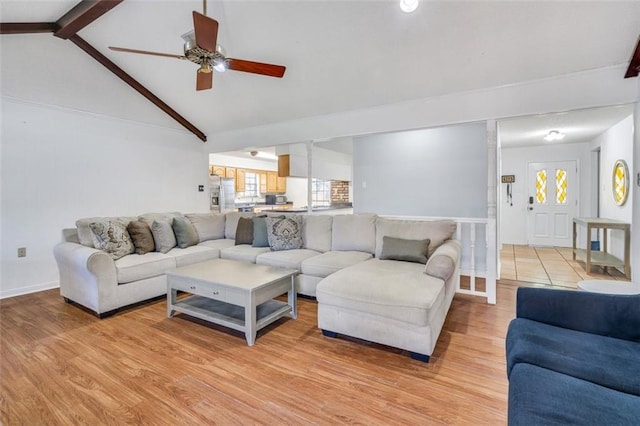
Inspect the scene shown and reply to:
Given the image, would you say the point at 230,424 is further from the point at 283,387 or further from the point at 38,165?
the point at 38,165

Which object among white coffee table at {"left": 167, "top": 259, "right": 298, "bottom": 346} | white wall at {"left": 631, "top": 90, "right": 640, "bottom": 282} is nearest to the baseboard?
white coffee table at {"left": 167, "top": 259, "right": 298, "bottom": 346}

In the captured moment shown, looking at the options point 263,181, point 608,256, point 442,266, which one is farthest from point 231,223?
point 608,256

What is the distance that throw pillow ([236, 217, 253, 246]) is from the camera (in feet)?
14.0

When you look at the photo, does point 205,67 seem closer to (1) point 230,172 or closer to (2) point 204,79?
(2) point 204,79

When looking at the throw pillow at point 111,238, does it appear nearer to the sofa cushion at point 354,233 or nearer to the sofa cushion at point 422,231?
the sofa cushion at point 354,233

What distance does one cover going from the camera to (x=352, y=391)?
1.88 m

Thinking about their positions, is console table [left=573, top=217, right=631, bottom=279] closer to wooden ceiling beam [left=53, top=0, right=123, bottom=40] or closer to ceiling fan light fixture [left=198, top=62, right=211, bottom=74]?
ceiling fan light fixture [left=198, top=62, right=211, bottom=74]

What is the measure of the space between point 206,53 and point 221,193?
4.80 m

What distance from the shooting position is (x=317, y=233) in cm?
397

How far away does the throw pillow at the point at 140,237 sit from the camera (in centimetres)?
364

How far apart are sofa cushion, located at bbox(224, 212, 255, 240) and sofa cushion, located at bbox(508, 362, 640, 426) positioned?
3975 millimetres

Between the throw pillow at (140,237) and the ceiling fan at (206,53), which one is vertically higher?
the ceiling fan at (206,53)

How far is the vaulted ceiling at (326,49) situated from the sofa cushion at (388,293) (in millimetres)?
2263

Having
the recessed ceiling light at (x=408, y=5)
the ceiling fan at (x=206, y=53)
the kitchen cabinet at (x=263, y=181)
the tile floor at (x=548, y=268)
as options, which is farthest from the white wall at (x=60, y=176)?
the tile floor at (x=548, y=268)
